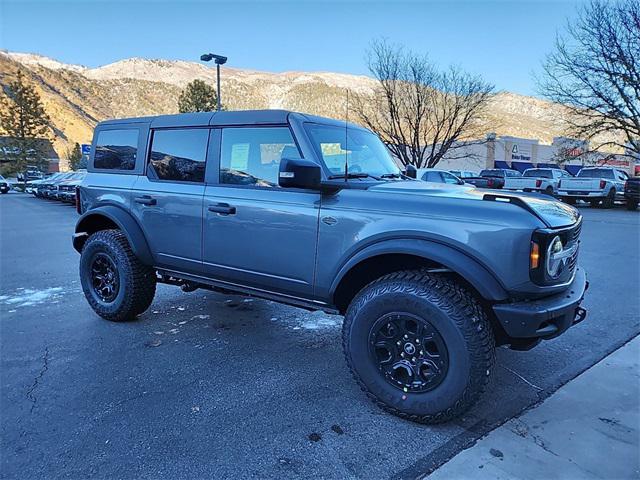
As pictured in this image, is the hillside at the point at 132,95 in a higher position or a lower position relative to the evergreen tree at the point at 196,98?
higher

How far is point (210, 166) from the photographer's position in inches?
150

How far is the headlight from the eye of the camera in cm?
250

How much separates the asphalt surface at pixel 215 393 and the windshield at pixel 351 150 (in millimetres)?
1578

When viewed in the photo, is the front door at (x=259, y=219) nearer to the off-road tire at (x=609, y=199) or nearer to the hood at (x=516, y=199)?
the hood at (x=516, y=199)

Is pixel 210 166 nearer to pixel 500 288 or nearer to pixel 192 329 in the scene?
pixel 192 329

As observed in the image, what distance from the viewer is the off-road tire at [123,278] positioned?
14.1 feet

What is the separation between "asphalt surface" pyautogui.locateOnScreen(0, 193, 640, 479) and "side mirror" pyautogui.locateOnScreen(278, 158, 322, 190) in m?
1.44

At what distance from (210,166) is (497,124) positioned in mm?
38669

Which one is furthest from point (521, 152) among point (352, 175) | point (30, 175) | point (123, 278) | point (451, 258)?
point (451, 258)

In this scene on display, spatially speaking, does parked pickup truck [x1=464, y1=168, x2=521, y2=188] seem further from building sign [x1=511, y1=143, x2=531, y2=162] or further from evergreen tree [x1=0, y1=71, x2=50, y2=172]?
evergreen tree [x1=0, y1=71, x2=50, y2=172]

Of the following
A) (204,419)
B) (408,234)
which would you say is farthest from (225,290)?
(408,234)

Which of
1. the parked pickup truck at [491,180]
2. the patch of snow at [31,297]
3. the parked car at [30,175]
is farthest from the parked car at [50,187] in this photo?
the parked pickup truck at [491,180]

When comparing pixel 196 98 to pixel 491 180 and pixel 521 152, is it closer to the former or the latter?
pixel 521 152

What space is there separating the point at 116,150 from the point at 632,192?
22207mm
